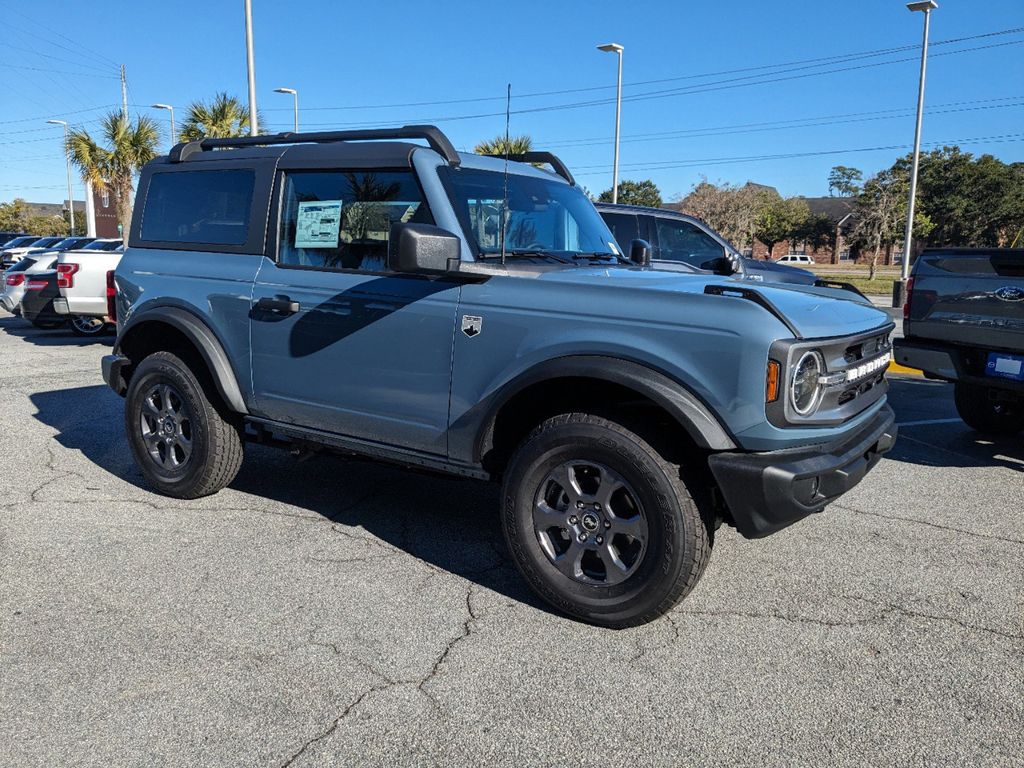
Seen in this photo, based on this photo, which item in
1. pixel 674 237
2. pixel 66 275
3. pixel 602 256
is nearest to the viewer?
pixel 602 256

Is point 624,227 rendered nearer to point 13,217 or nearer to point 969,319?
point 969,319

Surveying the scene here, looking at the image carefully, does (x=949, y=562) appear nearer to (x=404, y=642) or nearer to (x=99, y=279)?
(x=404, y=642)

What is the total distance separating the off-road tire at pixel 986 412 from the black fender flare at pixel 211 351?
18.8 feet

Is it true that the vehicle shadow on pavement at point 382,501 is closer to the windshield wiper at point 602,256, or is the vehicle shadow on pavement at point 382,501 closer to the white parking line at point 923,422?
the windshield wiper at point 602,256

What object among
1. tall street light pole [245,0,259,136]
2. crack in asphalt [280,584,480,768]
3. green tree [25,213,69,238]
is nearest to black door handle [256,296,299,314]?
crack in asphalt [280,584,480,768]

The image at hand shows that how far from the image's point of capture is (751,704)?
114 inches

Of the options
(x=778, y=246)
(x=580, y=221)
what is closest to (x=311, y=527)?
(x=580, y=221)

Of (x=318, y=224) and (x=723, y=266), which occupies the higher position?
(x=318, y=224)

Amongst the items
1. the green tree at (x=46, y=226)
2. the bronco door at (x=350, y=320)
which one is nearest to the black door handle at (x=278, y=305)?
the bronco door at (x=350, y=320)

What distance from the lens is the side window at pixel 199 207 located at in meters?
4.70

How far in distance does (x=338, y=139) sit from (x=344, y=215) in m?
0.51

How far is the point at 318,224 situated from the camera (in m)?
4.38

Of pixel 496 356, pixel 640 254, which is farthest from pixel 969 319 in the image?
pixel 496 356

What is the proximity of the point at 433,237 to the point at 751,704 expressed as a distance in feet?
7.07
